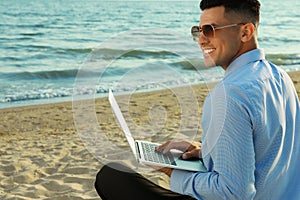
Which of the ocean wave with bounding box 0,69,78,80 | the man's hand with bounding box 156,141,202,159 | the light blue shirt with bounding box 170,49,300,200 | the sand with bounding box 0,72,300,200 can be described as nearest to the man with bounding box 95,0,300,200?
the light blue shirt with bounding box 170,49,300,200

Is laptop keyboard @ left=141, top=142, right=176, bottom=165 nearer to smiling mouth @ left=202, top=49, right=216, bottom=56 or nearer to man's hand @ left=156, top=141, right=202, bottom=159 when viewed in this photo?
man's hand @ left=156, top=141, right=202, bottom=159

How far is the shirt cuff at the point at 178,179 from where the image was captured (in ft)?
7.13

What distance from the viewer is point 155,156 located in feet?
7.79

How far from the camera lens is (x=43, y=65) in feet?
42.4

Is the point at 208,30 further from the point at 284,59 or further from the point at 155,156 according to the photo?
the point at 284,59

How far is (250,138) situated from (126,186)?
87 cm

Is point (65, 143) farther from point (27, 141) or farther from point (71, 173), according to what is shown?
point (71, 173)

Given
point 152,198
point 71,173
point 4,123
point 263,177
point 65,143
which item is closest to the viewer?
point 263,177

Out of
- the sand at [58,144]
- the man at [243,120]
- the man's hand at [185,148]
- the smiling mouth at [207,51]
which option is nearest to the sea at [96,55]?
the smiling mouth at [207,51]

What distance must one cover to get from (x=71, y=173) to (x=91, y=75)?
6.36 metres

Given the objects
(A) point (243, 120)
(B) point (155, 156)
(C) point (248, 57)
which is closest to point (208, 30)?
(C) point (248, 57)

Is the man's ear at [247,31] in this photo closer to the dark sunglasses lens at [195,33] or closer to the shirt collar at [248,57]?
the shirt collar at [248,57]

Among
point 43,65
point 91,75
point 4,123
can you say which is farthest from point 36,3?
point 4,123

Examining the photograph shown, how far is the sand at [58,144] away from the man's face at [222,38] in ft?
6.04
